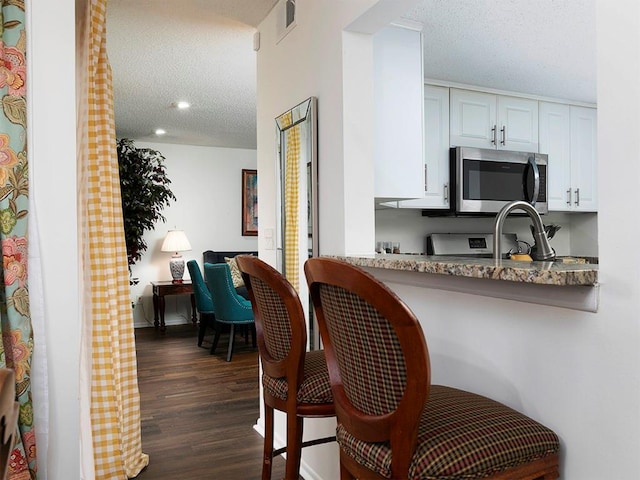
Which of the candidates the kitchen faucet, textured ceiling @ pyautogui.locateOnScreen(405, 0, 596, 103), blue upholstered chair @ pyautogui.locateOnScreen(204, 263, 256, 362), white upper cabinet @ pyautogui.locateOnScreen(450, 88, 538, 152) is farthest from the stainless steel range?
the kitchen faucet

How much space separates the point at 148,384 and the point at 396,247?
225cm

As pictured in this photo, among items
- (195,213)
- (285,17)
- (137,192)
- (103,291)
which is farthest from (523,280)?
(195,213)

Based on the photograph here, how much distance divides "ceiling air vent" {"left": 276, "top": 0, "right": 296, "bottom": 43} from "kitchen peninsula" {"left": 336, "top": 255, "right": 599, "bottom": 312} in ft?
5.23

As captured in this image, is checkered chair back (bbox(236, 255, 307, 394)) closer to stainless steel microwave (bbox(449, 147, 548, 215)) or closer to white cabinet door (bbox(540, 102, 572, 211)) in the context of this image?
stainless steel microwave (bbox(449, 147, 548, 215))

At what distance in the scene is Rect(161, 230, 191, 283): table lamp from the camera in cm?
648

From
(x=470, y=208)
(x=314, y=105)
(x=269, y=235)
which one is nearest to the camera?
(x=314, y=105)

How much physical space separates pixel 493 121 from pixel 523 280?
10.1ft

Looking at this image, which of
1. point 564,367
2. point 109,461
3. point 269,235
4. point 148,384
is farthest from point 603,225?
point 148,384

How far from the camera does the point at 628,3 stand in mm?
1023

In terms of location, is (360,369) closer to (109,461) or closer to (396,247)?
(109,461)

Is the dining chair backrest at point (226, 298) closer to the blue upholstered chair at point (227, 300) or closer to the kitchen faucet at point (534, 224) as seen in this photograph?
the blue upholstered chair at point (227, 300)

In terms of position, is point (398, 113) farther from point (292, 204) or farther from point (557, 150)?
point (557, 150)

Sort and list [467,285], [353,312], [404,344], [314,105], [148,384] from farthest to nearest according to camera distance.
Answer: [148,384] < [314,105] < [467,285] < [353,312] < [404,344]

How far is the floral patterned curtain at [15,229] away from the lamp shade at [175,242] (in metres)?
5.07
